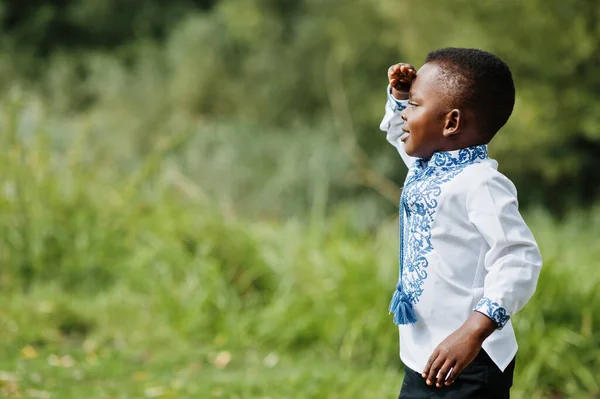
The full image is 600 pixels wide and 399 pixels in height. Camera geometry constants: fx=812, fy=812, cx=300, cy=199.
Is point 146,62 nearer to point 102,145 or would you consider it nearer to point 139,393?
point 102,145

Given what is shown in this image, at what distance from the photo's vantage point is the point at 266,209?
357 inches

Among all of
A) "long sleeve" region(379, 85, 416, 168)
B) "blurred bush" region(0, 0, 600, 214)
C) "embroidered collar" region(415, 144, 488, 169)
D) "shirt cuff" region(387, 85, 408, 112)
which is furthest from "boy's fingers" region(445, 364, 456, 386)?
"blurred bush" region(0, 0, 600, 214)

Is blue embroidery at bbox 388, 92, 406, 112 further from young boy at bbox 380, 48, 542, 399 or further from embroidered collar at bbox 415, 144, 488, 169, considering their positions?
embroidered collar at bbox 415, 144, 488, 169

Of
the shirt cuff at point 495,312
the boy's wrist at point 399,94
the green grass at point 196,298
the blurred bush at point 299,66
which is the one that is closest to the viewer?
the shirt cuff at point 495,312

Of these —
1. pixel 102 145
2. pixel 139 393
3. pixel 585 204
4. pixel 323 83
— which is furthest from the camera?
pixel 323 83

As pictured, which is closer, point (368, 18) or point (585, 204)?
point (585, 204)

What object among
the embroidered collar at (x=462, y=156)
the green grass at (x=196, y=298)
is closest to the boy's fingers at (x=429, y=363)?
the embroidered collar at (x=462, y=156)

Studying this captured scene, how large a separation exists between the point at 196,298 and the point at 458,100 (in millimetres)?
3467

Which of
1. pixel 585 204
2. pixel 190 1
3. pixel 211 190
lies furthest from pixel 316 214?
pixel 190 1

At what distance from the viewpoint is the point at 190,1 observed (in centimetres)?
1570

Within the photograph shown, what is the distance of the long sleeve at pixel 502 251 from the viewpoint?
2.04 meters

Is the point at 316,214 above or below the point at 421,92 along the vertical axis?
below

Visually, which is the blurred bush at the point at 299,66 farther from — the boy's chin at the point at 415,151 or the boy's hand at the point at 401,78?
the boy's chin at the point at 415,151

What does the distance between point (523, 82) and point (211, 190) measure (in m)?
3.55
